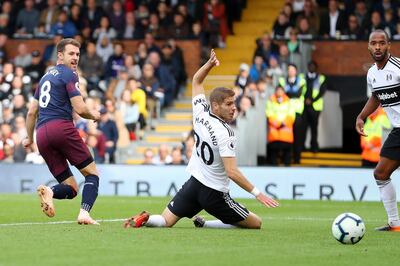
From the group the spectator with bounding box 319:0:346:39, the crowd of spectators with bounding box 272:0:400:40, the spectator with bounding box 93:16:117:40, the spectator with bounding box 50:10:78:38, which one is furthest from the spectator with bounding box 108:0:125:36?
the spectator with bounding box 319:0:346:39

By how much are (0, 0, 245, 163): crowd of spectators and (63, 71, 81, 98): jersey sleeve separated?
12.7 metres

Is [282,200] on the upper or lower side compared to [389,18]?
lower

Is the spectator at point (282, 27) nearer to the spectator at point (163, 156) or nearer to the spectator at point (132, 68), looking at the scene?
the spectator at point (132, 68)

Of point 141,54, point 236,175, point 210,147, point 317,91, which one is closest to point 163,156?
point 317,91

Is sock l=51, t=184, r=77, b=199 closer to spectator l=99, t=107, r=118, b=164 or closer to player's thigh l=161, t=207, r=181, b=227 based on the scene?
player's thigh l=161, t=207, r=181, b=227

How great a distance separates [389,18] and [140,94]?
6.03 m

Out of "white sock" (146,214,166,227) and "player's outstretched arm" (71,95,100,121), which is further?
"white sock" (146,214,166,227)

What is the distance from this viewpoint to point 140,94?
2870 cm

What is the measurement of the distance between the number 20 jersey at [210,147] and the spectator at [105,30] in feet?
56.9

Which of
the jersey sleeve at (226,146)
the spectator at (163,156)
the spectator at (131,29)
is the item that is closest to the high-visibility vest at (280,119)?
the spectator at (163,156)

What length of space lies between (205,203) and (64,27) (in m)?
18.1

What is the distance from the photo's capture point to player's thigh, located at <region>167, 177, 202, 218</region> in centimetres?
1404

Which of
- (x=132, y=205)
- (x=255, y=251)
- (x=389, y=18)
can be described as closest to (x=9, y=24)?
(x=389, y=18)

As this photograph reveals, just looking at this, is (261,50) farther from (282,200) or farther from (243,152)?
(282,200)
